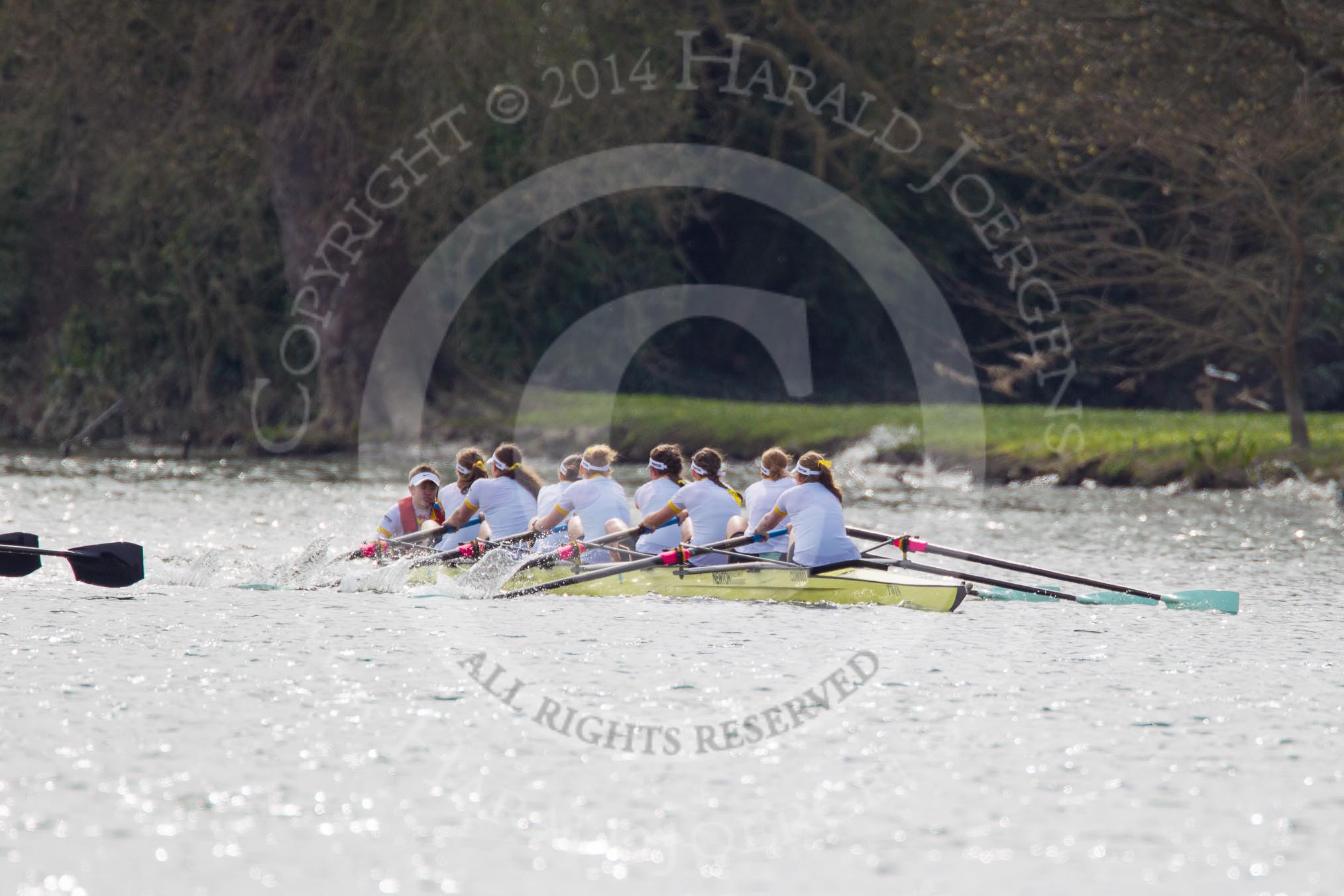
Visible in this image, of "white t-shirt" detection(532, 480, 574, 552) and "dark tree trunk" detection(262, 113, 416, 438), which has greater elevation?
"dark tree trunk" detection(262, 113, 416, 438)

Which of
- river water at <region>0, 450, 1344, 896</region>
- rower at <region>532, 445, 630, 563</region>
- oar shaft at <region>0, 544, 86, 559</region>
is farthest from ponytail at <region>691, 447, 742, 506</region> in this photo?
oar shaft at <region>0, 544, 86, 559</region>

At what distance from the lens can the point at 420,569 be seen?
1652cm

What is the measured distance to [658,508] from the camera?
54.2 feet

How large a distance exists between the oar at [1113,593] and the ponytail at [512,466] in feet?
13.7

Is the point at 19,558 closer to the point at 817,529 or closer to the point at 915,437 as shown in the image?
the point at 817,529

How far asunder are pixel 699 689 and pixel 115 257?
1221 inches

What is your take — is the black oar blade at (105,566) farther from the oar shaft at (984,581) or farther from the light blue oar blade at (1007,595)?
the light blue oar blade at (1007,595)

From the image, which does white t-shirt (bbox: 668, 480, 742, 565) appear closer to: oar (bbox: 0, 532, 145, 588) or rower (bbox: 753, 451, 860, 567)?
rower (bbox: 753, 451, 860, 567)

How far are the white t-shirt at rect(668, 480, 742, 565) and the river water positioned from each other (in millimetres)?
999

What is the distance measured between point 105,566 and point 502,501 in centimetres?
417

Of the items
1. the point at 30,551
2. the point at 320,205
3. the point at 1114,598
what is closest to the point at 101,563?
the point at 30,551

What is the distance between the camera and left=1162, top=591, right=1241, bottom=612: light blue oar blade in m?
14.7

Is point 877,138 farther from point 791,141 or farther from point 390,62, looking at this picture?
point 390,62

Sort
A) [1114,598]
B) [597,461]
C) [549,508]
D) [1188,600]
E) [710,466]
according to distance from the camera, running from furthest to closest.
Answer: [549,508], [597,461], [710,466], [1114,598], [1188,600]
